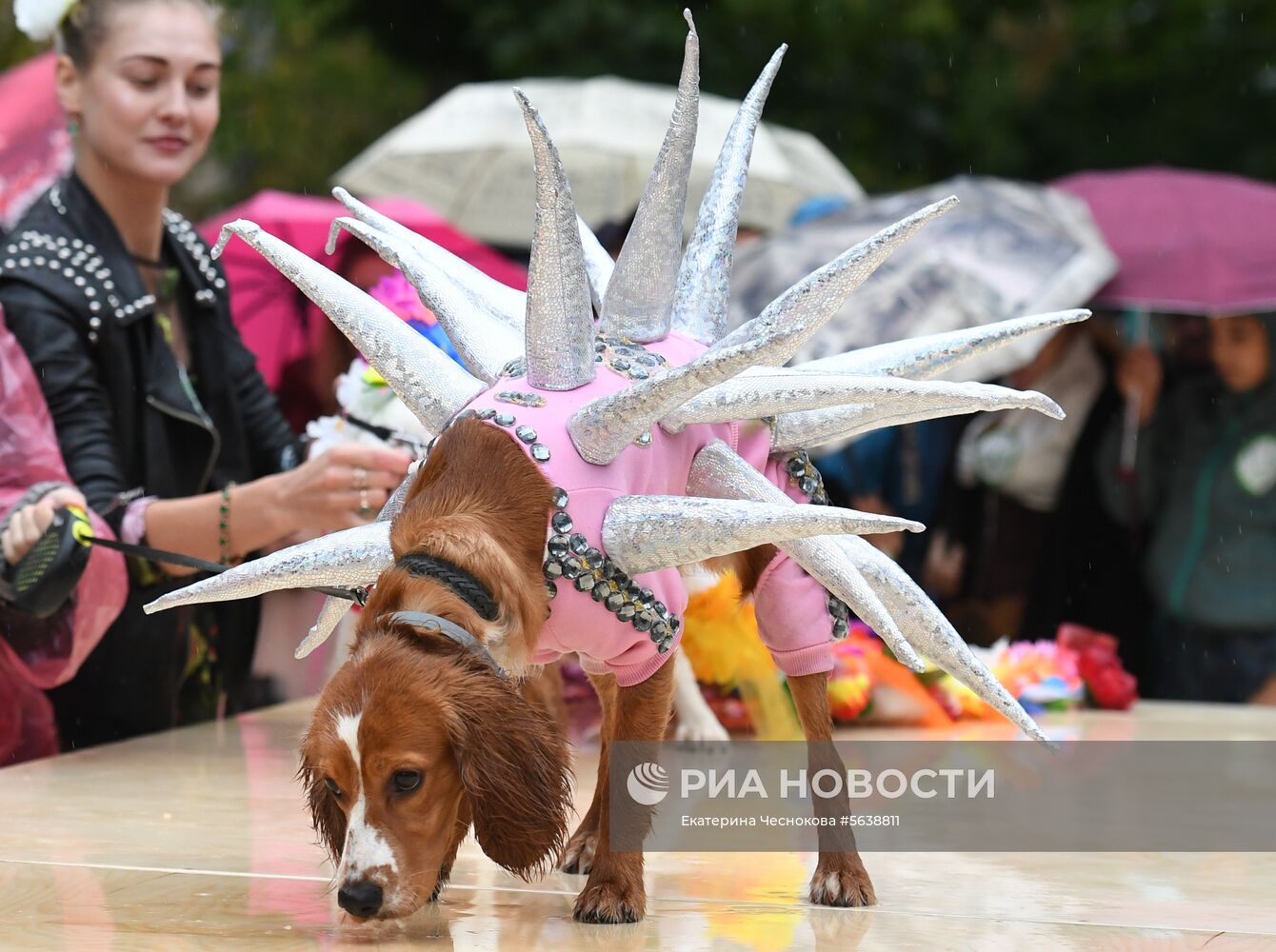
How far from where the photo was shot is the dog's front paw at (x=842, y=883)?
320 cm

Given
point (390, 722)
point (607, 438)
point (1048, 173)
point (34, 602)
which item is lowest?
point (1048, 173)

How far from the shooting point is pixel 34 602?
14.0 feet

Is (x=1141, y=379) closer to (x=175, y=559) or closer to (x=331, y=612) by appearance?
(x=175, y=559)

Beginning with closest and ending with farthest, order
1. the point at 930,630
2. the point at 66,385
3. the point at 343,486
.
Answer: the point at 930,630 → the point at 343,486 → the point at 66,385

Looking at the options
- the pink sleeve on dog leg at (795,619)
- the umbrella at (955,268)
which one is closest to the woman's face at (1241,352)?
the umbrella at (955,268)

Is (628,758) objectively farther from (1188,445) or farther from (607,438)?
(1188,445)

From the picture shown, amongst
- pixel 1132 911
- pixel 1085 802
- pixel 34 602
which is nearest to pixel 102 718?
pixel 34 602

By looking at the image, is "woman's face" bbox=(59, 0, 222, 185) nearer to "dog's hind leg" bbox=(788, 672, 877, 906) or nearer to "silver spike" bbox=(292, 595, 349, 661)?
"silver spike" bbox=(292, 595, 349, 661)

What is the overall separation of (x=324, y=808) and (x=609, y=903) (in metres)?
0.55

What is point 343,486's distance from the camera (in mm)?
4211

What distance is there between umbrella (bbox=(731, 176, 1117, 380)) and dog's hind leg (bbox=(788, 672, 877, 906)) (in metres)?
3.88

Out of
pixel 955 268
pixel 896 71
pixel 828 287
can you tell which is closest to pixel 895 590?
pixel 828 287

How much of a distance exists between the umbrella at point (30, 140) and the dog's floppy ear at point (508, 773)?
5.64 m

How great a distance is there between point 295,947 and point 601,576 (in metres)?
0.81
